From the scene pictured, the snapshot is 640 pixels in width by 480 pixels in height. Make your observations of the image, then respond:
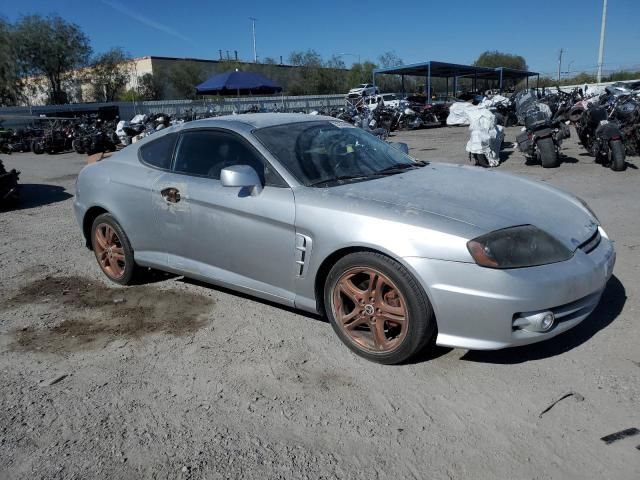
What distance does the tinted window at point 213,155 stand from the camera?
3654mm

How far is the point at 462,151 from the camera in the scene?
46.1ft

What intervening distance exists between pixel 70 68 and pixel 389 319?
169 ft

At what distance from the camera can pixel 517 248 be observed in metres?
2.78

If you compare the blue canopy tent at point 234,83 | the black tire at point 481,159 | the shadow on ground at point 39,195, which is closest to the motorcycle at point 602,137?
the black tire at point 481,159

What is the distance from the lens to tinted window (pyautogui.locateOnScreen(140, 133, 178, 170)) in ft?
14.0

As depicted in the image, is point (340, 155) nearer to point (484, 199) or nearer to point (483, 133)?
point (484, 199)

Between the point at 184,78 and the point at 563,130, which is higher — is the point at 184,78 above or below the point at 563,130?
above

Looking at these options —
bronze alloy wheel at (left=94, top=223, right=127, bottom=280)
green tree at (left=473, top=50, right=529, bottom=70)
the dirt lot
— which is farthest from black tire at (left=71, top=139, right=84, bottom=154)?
green tree at (left=473, top=50, right=529, bottom=70)

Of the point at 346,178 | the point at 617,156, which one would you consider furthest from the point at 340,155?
the point at 617,156

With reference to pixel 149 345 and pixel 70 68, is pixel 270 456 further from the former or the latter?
pixel 70 68

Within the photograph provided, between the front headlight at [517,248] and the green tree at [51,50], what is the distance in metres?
49.8

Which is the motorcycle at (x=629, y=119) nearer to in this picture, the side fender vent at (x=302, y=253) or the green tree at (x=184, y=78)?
the side fender vent at (x=302, y=253)

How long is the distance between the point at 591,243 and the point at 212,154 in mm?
2662

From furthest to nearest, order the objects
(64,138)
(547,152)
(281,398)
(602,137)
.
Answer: (64,138) → (547,152) → (602,137) → (281,398)
